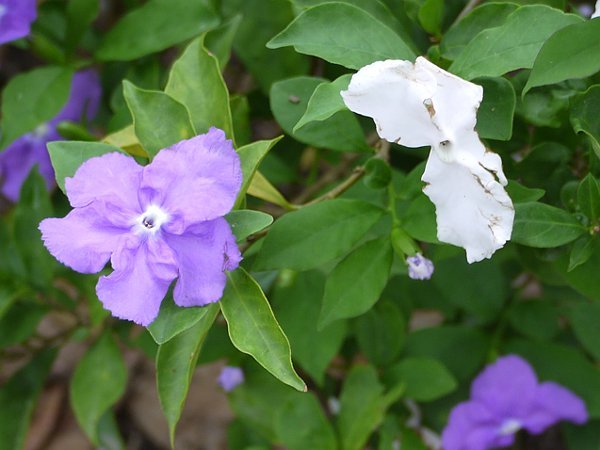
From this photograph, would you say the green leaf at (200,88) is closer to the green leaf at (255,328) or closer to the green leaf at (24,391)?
the green leaf at (255,328)

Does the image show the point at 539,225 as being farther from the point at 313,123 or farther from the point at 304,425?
the point at 304,425

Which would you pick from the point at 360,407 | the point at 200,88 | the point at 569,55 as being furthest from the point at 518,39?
the point at 360,407

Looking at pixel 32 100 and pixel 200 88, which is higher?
pixel 200 88

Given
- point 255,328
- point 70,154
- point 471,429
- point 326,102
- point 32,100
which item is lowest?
point 471,429

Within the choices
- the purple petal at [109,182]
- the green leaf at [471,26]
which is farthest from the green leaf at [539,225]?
the purple petal at [109,182]

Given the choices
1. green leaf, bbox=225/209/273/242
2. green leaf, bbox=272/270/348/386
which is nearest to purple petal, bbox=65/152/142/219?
green leaf, bbox=225/209/273/242

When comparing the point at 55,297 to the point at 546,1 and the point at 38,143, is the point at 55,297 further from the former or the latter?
→ the point at 546,1
